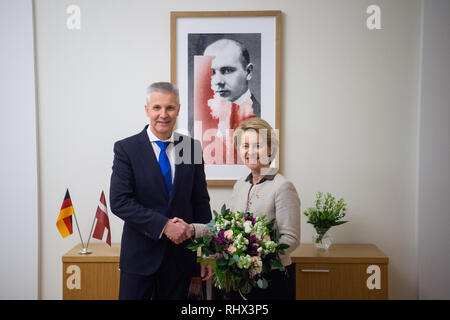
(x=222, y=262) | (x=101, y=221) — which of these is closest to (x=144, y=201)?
(x=222, y=262)

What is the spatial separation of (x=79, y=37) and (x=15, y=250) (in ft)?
5.91

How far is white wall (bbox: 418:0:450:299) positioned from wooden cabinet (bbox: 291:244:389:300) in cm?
58

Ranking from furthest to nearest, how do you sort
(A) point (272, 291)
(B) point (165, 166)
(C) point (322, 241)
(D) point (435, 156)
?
(D) point (435, 156), (C) point (322, 241), (B) point (165, 166), (A) point (272, 291)

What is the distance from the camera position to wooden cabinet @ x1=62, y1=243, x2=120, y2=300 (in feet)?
8.48

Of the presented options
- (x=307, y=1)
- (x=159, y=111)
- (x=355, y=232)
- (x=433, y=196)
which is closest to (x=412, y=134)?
(x=433, y=196)

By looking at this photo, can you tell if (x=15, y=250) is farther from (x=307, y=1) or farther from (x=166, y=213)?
(x=307, y=1)

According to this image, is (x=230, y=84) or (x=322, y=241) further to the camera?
(x=230, y=84)

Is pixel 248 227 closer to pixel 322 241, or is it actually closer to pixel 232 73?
pixel 322 241

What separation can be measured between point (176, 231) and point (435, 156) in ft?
7.11

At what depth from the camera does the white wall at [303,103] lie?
113 inches

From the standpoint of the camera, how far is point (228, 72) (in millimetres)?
2891

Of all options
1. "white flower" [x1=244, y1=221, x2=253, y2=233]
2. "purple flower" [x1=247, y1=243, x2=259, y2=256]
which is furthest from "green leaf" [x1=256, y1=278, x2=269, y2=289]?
"white flower" [x1=244, y1=221, x2=253, y2=233]

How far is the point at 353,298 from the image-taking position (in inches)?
99.1

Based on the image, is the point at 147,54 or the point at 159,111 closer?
the point at 159,111
